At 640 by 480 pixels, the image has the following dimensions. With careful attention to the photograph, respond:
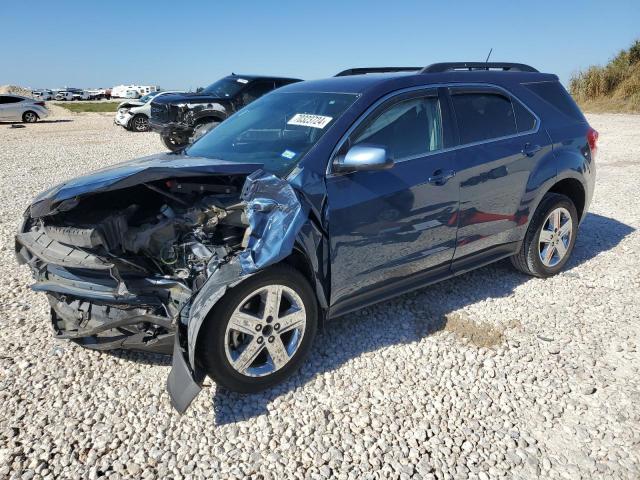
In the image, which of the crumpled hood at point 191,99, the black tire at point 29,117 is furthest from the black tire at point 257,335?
the black tire at point 29,117

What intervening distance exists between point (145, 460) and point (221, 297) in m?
0.89

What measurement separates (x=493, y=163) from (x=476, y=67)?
968mm

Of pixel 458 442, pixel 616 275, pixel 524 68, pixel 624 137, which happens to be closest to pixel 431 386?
pixel 458 442

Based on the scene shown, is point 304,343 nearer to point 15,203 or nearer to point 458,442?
point 458,442

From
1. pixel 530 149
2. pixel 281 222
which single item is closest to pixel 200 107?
pixel 530 149

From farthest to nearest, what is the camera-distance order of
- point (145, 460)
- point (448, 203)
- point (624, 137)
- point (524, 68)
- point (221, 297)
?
point (624, 137) → point (524, 68) → point (448, 203) → point (221, 297) → point (145, 460)

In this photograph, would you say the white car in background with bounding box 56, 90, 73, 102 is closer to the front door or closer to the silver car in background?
the silver car in background

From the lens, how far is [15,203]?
7.49 metres

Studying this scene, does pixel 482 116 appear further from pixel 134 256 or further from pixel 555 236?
pixel 134 256

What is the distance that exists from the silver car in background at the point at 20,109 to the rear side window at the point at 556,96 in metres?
24.4

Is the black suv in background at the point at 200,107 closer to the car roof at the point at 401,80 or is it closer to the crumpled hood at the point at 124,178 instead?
the car roof at the point at 401,80

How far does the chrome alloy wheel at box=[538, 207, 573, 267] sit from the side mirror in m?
2.20

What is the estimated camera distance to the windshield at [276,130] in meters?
3.24

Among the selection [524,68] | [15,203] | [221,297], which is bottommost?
[15,203]
